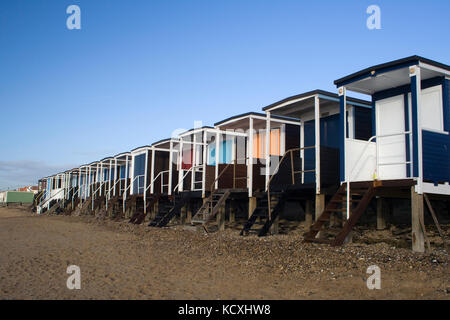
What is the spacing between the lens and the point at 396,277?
635 cm

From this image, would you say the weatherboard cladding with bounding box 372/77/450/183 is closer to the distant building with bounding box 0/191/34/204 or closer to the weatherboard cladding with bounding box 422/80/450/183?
the weatherboard cladding with bounding box 422/80/450/183

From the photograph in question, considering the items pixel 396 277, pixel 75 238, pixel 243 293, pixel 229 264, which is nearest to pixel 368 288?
pixel 396 277

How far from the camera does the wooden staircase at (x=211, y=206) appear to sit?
13633mm

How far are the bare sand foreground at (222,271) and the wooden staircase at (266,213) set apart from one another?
1.61 m

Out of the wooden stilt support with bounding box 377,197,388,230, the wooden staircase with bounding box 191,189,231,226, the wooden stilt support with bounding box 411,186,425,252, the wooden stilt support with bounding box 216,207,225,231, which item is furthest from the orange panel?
the wooden stilt support with bounding box 411,186,425,252

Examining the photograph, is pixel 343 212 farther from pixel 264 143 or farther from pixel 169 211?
pixel 169 211

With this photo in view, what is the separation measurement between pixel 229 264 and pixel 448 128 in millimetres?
5868

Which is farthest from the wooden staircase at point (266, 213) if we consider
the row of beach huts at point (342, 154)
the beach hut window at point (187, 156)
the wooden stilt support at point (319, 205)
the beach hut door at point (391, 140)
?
the beach hut window at point (187, 156)

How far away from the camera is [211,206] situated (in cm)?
1434

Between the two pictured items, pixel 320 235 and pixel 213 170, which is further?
pixel 213 170

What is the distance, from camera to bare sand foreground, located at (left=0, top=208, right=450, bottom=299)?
5785 millimetres

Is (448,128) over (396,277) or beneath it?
over
